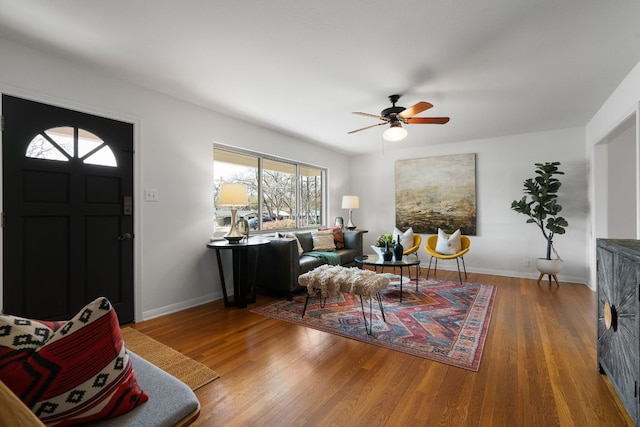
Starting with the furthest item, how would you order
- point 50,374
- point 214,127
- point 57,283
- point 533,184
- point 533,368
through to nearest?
point 533,184, point 214,127, point 57,283, point 533,368, point 50,374

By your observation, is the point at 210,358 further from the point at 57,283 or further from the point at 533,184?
the point at 533,184

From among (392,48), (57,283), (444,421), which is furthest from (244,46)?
(444,421)

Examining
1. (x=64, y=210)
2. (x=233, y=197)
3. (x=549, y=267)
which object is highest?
(x=233, y=197)

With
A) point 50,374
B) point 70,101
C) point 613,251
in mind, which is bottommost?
point 50,374

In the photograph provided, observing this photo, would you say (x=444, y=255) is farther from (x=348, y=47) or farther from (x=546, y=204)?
(x=348, y=47)

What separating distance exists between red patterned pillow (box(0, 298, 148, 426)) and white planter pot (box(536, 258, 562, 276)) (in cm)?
529

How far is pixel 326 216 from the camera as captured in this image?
6.14 metres

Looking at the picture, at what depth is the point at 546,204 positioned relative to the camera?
4.37m

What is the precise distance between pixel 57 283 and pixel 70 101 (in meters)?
1.59

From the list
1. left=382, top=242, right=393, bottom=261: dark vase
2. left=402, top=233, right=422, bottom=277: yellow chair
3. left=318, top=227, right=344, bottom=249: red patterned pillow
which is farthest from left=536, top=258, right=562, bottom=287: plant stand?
left=318, top=227, right=344, bottom=249: red patterned pillow

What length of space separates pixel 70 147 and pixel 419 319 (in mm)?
3672

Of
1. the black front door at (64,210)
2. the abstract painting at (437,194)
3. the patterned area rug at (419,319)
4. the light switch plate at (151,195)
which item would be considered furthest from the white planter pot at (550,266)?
the black front door at (64,210)

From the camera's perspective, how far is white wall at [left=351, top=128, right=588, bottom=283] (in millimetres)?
4551

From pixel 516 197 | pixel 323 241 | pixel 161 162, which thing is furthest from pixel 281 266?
pixel 516 197
